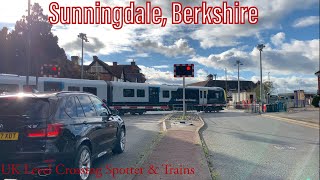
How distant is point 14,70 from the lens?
1724 inches

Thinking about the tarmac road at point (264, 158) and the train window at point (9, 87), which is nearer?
the tarmac road at point (264, 158)

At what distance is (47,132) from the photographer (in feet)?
17.3

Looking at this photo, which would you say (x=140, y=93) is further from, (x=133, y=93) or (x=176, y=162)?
(x=176, y=162)

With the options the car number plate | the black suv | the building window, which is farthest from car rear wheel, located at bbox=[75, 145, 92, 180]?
the building window

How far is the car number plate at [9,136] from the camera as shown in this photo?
525 centimetres

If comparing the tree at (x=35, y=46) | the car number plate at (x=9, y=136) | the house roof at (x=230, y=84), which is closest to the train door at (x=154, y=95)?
the tree at (x=35, y=46)

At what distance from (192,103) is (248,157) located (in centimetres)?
2744

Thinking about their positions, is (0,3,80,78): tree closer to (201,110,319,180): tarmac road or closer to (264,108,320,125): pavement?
(264,108,320,125): pavement

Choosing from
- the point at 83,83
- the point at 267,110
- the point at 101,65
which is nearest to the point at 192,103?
the point at 267,110

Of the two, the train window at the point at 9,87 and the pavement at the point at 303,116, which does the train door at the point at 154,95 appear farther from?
the train window at the point at 9,87

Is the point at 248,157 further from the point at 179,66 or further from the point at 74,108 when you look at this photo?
the point at 179,66

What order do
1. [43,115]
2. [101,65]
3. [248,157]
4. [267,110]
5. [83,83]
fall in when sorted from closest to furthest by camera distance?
1. [43,115]
2. [248,157]
3. [83,83]
4. [267,110]
5. [101,65]

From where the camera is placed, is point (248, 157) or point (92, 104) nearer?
point (92, 104)

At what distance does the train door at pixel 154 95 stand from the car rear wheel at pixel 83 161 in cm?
2540
